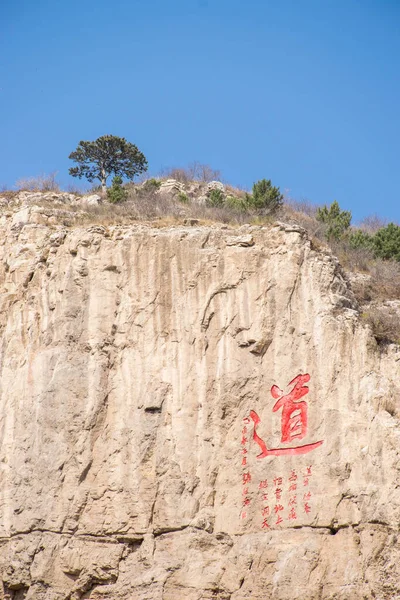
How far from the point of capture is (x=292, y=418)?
65.3ft

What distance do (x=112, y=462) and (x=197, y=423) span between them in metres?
1.95

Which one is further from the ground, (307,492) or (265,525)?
(307,492)

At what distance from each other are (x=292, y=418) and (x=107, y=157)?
1927 cm

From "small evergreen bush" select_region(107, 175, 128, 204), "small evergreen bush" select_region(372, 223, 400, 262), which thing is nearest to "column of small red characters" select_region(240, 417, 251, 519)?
"small evergreen bush" select_region(372, 223, 400, 262)

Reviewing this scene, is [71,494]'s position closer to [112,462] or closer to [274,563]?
[112,462]

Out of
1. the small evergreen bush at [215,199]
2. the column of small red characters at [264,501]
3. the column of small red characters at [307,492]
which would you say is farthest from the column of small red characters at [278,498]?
the small evergreen bush at [215,199]

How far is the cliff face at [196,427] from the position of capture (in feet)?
61.6

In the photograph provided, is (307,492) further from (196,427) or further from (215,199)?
(215,199)

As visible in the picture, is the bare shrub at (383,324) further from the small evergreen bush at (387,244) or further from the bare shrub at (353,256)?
the small evergreen bush at (387,244)

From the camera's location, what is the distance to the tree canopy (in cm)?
3662

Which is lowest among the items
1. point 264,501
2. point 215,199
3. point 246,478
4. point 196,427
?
point 264,501

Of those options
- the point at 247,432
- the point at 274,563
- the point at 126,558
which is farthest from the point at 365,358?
the point at 126,558

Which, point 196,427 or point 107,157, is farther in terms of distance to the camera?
point 107,157

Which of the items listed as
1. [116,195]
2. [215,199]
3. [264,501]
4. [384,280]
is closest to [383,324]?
[384,280]
